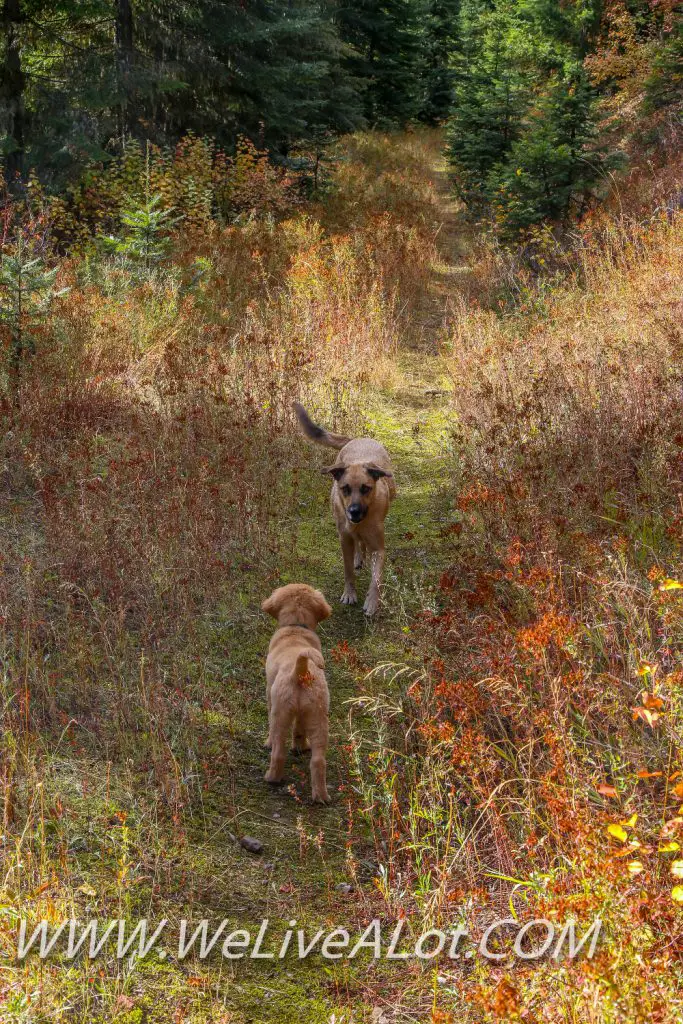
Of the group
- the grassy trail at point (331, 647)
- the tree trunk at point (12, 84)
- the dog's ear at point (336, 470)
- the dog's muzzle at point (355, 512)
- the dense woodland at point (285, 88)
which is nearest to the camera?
the grassy trail at point (331, 647)

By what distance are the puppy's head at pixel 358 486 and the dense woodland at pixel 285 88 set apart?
8276 millimetres

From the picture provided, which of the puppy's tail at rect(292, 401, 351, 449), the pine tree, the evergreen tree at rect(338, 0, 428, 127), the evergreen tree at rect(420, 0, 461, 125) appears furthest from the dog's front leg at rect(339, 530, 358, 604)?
the evergreen tree at rect(420, 0, 461, 125)

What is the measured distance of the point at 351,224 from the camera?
50.1 feet

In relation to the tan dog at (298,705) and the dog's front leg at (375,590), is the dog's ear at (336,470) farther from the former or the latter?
the tan dog at (298,705)

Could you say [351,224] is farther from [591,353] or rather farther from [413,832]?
[413,832]

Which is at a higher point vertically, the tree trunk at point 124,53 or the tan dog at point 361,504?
the tree trunk at point 124,53

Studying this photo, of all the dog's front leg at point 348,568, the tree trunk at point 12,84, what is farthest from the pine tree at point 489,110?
the dog's front leg at point 348,568

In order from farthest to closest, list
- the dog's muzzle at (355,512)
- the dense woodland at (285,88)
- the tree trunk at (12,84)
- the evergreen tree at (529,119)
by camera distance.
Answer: the tree trunk at (12,84) → the dense woodland at (285,88) → the evergreen tree at (529,119) → the dog's muzzle at (355,512)

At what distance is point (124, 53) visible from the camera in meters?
14.1

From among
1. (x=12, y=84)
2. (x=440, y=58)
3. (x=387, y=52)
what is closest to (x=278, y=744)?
(x=12, y=84)

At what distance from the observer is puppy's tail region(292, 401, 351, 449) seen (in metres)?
6.50

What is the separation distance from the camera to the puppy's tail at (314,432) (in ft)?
21.3

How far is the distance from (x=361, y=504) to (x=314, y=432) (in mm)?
1033

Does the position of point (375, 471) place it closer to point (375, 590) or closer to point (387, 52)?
point (375, 590)
